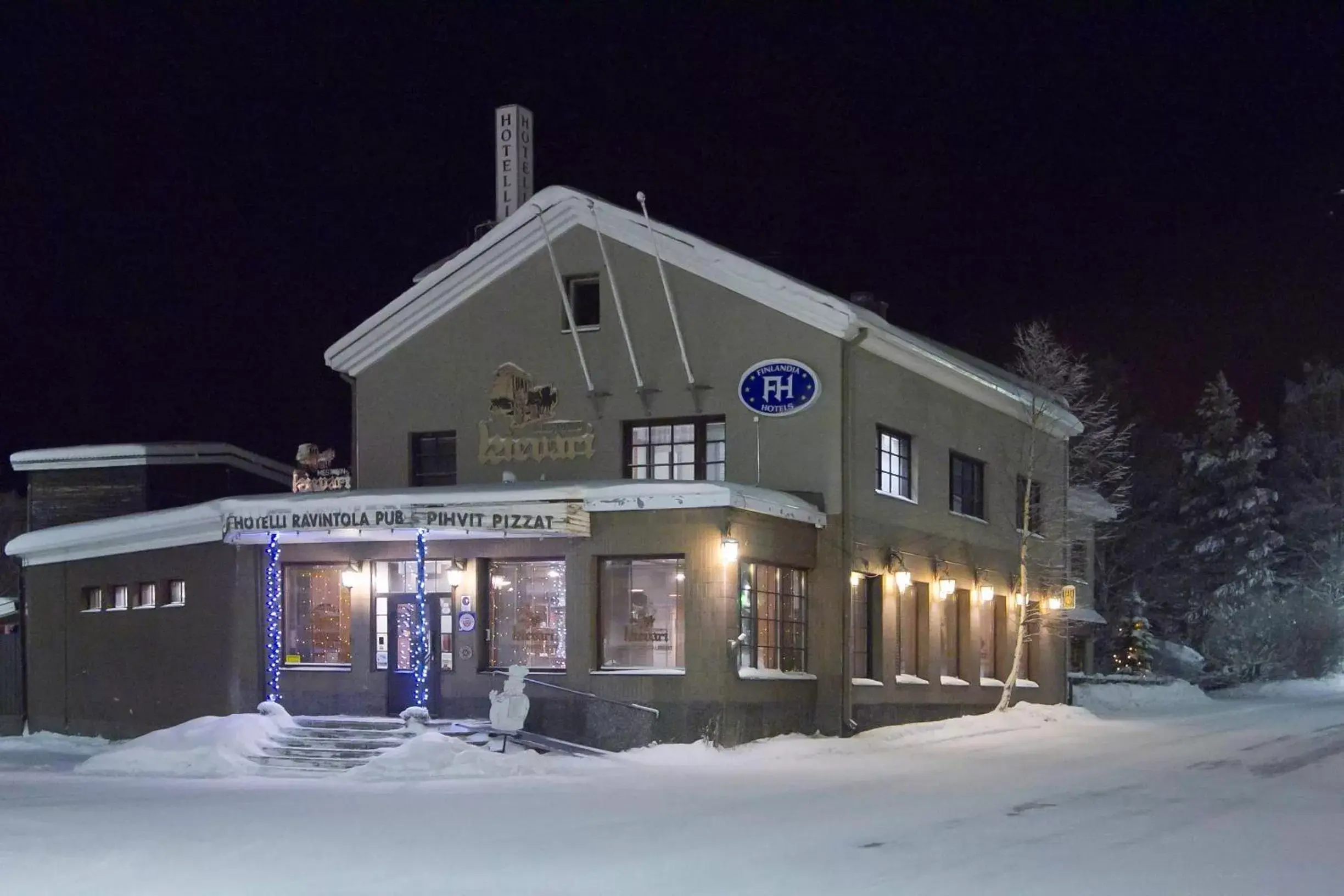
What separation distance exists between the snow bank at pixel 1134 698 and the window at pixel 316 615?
71.0ft

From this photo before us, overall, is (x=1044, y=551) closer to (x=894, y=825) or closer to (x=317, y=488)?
(x=317, y=488)

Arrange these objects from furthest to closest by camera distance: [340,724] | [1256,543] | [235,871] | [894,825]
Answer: [1256,543] < [340,724] < [894,825] < [235,871]

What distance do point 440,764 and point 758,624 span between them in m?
6.15

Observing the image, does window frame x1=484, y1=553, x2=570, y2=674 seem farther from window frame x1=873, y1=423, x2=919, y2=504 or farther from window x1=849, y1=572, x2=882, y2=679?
window frame x1=873, y1=423, x2=919, y2=504

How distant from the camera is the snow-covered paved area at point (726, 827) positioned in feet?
38.4

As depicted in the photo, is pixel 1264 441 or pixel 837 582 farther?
pixel 1264 441

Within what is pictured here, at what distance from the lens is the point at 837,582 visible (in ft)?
83.0

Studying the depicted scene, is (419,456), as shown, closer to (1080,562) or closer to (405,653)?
(405,653)

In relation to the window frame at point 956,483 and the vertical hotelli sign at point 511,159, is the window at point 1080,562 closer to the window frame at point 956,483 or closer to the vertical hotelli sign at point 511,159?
the window frame at point 956,483

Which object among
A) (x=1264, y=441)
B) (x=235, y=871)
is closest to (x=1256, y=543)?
(x=1264, y=441)

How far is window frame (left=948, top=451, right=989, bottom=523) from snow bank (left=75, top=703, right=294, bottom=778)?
14194 mm

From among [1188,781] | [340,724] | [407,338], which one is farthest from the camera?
[407,338]

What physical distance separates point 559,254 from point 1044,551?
14.8m

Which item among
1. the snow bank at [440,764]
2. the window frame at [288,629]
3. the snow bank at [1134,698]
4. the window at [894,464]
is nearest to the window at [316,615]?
the window frame at [288,629]
